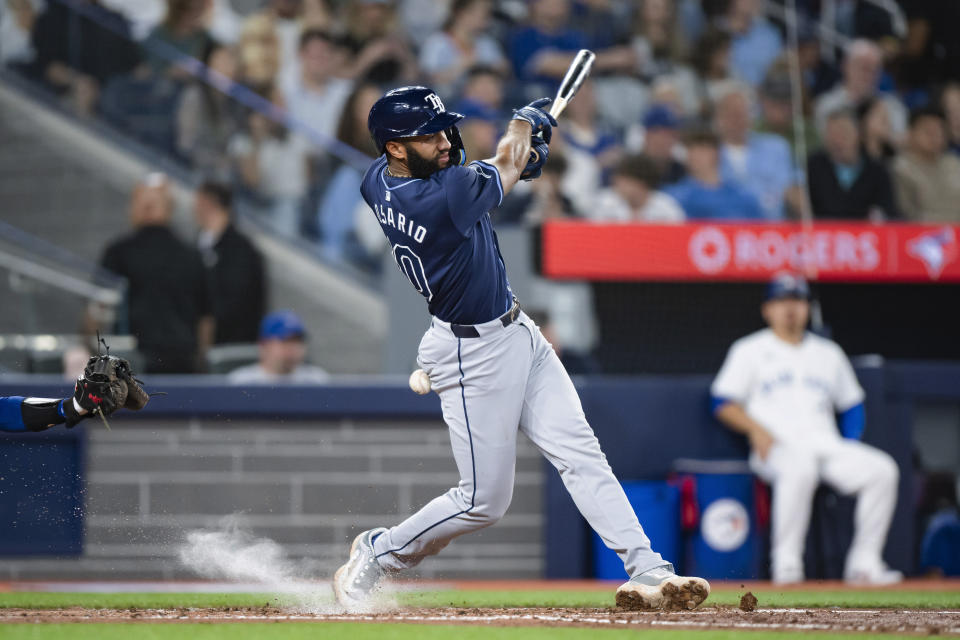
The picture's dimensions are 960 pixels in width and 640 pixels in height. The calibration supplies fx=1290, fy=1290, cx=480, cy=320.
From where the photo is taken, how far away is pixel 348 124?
961 cm

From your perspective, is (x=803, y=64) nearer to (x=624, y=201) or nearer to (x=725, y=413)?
(x=624, y=201)

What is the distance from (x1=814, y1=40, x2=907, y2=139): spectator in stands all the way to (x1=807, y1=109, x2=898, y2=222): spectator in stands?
0.46 m

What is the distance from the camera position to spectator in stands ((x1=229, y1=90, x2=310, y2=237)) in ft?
27.0

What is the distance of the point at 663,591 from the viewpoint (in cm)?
433

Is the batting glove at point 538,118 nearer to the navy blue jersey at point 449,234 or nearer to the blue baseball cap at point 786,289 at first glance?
the navy blue jersey at point 449,234

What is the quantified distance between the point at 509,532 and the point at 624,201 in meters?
3.00

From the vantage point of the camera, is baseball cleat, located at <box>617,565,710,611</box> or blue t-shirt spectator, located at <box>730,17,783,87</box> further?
blue t-shirt spectator, located at <box>730,17,783,87</box>

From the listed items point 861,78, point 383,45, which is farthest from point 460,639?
point 861,78

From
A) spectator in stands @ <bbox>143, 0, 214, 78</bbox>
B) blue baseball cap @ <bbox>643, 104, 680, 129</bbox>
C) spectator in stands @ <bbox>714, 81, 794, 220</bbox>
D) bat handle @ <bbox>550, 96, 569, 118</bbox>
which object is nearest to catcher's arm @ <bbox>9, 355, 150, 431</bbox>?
bat handle @ <bbox>550, 96, 569, 118</bbox>

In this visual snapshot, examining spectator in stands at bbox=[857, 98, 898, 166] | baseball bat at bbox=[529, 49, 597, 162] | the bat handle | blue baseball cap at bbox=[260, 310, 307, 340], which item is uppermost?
spectator in stands at bbox=[857, 98, 898, 166]

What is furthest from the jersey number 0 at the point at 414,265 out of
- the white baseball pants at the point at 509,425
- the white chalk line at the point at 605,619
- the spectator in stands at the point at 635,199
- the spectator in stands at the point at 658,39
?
the spectator in stands at the point at 658,39

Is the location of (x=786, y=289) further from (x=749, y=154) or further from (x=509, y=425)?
(x=509, y=425)

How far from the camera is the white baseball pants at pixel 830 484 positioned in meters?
6.91

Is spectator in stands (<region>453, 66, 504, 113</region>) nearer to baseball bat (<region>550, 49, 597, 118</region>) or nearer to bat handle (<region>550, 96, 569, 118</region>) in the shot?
baseball bat (<region>550, 49, 597, 118</region>)
